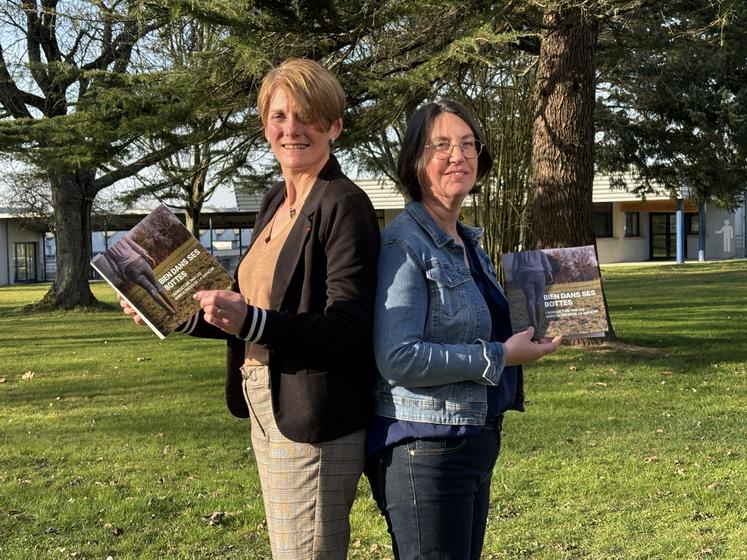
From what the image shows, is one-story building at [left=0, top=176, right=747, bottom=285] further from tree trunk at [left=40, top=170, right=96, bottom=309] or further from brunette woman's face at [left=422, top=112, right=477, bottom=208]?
brunette woman's face at [left=422, top=112, right=477, bottom=208]

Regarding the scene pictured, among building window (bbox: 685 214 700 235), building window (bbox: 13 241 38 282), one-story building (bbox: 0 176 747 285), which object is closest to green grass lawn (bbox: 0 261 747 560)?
one-story building (bbox: 0 176 747 285)

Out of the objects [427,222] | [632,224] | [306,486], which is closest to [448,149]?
[427,222]

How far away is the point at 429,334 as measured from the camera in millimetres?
1967

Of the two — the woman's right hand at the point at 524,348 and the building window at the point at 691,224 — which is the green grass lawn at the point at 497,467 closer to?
the woman's right hand at the point at 524,348

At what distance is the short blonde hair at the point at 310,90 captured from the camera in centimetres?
204

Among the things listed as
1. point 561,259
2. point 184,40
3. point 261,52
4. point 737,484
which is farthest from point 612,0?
point 184,40

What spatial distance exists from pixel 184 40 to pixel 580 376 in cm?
909

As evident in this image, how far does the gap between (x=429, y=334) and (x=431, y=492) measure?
40 centimetres

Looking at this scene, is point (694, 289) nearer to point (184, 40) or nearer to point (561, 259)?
point (184, 40)

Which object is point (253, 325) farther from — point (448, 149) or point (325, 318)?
point (448, 149)

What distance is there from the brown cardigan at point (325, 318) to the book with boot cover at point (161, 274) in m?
0.19

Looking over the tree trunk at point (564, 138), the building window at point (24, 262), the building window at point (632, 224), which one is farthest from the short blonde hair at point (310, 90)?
the building window at point (24, 262)

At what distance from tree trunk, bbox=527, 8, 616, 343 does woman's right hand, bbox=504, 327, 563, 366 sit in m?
8.42

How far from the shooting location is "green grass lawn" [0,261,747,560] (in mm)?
4297
